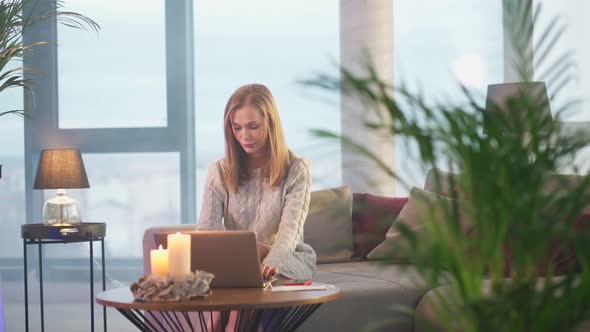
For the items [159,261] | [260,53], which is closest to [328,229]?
[260,53]

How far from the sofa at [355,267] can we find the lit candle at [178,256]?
93 cm

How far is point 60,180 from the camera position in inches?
178

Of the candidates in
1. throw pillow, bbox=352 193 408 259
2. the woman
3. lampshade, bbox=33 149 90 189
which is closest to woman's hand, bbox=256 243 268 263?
the woman

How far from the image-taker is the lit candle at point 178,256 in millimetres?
2441

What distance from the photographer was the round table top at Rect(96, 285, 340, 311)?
2.32m

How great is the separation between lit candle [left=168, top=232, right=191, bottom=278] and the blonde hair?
884 millimetres

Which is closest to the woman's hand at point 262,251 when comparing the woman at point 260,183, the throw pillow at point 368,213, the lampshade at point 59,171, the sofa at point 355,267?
the woman at point 260,183

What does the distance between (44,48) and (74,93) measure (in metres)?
0.34

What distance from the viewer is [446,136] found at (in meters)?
1.01

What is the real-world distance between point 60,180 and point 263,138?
5.35 ft

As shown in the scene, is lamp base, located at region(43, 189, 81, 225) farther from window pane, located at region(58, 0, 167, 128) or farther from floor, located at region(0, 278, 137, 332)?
window pane, located at region(58, 0, 167, 128)

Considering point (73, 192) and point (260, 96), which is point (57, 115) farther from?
point (260, 96)

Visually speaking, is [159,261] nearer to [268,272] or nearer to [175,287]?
[175,287]

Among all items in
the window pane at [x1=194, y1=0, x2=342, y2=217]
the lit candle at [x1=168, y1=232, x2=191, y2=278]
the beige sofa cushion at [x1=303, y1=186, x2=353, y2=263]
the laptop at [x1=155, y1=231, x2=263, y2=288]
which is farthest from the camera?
the window pane at [x1=194, y1=0, x2=342, y2=217]
